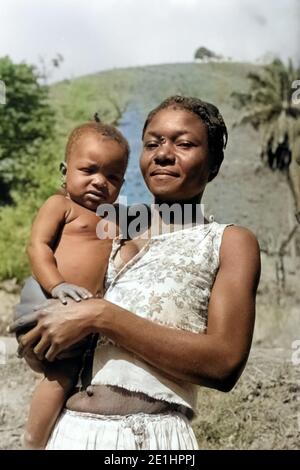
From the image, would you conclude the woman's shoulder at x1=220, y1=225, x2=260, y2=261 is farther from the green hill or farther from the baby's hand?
the green hill

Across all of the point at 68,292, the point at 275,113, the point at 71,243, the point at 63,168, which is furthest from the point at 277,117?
the point at 68,292

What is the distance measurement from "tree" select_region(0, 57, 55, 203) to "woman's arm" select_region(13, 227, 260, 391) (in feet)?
21.9

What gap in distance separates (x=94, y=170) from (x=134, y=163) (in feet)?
13.6

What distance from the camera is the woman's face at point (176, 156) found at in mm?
1393

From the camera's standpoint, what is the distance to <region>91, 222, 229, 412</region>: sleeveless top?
4.23 ft

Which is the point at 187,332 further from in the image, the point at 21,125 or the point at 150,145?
the point at 21,125

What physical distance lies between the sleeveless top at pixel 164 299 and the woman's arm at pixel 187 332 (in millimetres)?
26

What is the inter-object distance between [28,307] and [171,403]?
1.00 ft

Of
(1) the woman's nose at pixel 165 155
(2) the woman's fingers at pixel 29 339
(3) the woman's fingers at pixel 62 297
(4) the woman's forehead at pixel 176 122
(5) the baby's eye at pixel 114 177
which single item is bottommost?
(2) the woman's fingers at pixel 29 339

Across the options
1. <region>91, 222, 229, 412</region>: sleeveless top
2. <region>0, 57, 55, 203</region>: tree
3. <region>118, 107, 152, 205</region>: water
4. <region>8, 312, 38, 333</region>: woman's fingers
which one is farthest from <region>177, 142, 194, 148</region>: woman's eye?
<region>0, 57, 55, 203</region>: tree

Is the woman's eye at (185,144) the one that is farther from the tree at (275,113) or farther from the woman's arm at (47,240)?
the tree at (275,113)

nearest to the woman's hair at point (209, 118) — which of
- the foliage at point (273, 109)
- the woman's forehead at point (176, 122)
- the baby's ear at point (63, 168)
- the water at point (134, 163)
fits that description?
the woman's forehead at point (176, 122)

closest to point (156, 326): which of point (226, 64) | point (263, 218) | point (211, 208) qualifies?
point (211, 208)

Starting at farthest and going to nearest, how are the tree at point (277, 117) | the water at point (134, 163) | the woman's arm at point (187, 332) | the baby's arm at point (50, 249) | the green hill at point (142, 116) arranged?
the tree at point (277, 117) → the green hill at point (142, 116) → the water at point (134, 163) → the baby's arm at point (50, 249) → the woman's arm at point (187, 332)
